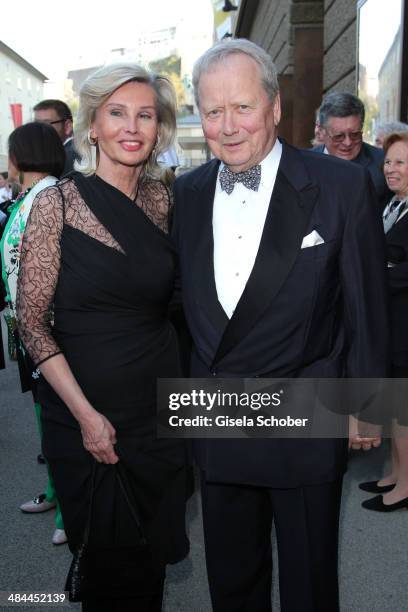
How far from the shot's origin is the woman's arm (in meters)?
2.33

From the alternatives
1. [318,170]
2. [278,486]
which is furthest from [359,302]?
[278,486]

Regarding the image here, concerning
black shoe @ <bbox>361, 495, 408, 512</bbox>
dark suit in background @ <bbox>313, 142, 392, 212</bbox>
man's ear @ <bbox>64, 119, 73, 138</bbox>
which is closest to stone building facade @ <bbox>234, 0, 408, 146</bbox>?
dark suit in background @ <bbox>313, 142, 392, 212</bbox>

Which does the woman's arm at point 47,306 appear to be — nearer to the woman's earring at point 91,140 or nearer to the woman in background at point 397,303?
the woman's earring at point 91,140

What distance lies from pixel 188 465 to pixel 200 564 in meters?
1.00

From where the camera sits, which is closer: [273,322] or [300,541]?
[273,322]

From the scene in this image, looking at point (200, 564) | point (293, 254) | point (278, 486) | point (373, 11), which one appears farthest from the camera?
point (373, 11)

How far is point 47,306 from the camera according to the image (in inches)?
93.4

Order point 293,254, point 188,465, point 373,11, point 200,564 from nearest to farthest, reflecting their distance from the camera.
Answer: point 293,254
point 188,465
point 200,564
point 373,11

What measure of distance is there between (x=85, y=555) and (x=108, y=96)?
1635 mm

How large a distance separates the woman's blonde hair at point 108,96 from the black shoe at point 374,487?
2.56m

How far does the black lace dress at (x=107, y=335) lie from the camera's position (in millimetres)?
2357

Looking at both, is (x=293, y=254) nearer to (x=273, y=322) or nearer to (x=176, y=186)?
(x=273, y=322)

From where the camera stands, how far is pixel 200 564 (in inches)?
135

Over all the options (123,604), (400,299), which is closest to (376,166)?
(400,299)
